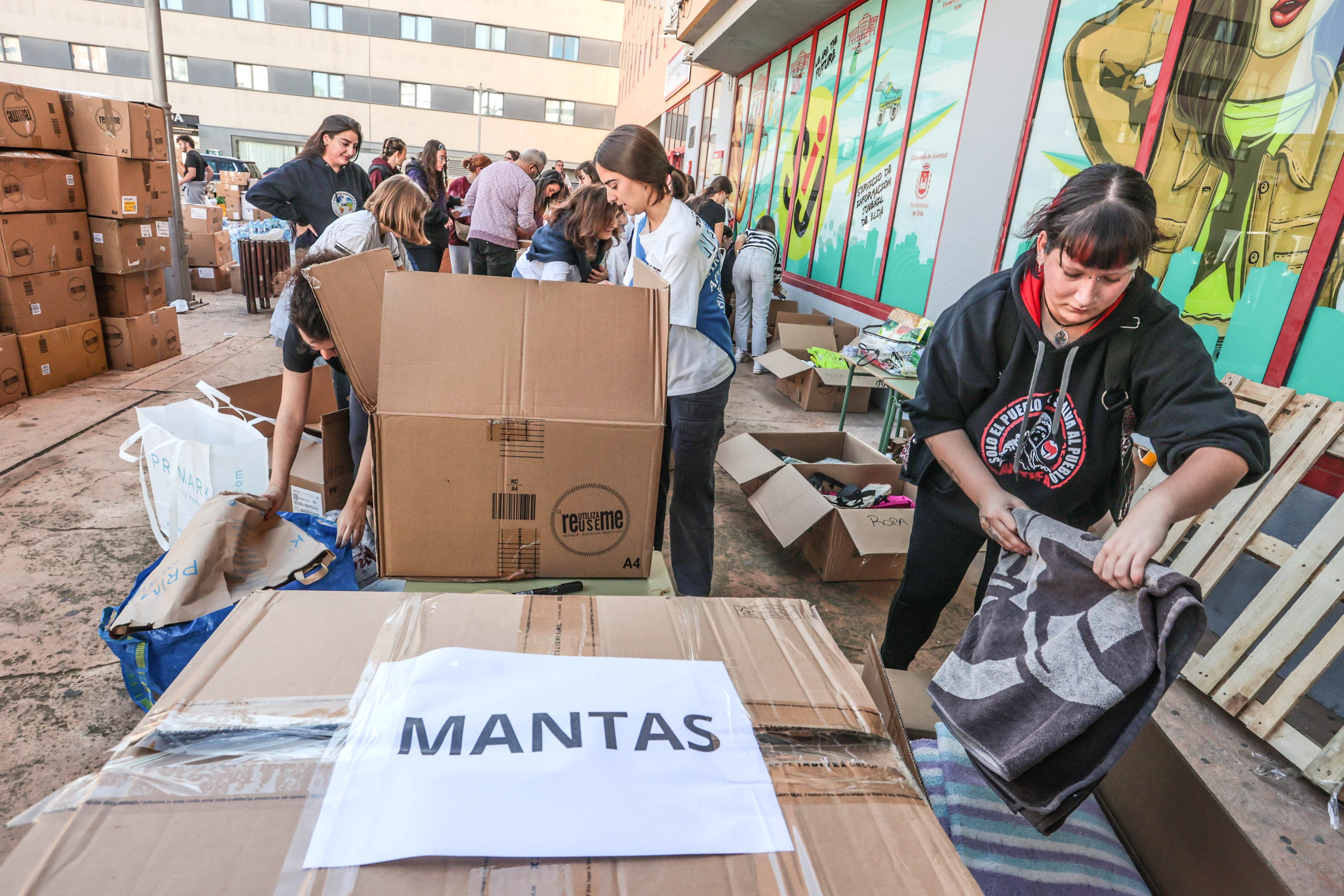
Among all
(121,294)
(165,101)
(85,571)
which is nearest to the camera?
(85,571)

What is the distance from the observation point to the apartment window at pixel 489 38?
24.0m

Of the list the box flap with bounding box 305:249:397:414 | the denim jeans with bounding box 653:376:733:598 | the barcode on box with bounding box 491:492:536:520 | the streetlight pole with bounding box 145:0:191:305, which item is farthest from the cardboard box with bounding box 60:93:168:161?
the barcode on box with bounding box 491:492:536:520

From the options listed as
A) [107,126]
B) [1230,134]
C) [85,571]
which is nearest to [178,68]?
[107,126]

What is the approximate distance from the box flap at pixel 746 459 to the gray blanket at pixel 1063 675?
2.03 metres

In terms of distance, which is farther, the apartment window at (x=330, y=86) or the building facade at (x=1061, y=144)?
the apartment window at (x=330, y=86)

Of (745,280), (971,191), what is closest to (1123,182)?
(971,191)

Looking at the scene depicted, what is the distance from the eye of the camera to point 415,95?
2367 centimetres

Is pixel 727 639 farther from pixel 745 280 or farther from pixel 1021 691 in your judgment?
pixel 745 280

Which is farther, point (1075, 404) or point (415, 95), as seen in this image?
point (415, 95)

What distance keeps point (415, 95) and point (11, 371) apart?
2327 cm

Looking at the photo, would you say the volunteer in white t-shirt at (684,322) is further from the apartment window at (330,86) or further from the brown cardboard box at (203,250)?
the apartment window at (330,86)

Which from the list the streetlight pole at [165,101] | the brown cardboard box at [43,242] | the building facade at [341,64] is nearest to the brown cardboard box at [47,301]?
the brown cardboard box at [43,242]

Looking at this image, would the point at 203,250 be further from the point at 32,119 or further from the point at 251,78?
the point at 251,78

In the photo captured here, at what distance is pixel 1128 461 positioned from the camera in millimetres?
1411
